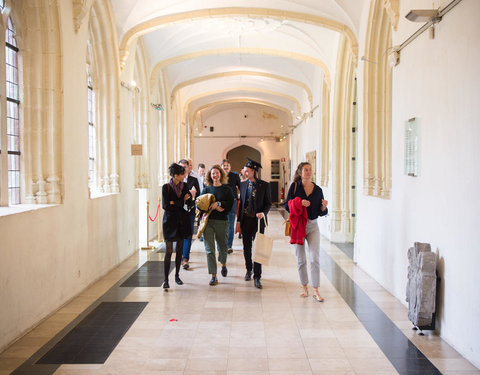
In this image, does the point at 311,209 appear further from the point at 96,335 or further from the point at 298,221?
the point at 96,335

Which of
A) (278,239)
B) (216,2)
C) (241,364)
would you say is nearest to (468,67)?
(241,364)

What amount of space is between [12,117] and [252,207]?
2929 millimetres

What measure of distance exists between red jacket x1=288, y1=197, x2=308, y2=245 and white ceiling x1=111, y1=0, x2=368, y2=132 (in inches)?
151

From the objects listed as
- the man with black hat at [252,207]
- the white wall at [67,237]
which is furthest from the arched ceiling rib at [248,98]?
the man with black hat at [252,207]

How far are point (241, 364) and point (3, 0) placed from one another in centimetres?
402

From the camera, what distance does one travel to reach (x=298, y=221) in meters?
5.58

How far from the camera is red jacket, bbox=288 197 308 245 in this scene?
5531 millimetres

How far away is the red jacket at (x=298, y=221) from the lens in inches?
218

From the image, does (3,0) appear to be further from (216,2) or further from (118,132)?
(216,2)

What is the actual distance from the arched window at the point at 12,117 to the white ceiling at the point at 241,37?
293 cm

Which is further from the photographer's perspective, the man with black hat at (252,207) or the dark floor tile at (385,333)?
the man with black hat at (252,207)

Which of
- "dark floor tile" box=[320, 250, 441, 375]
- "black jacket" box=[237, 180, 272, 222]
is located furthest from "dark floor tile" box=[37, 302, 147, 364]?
"dark floor tile" box=[320, 250, 441, 375]

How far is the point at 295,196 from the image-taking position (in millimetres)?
5688

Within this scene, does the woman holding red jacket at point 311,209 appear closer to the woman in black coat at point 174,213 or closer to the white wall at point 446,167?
the white wall at point 446,167
